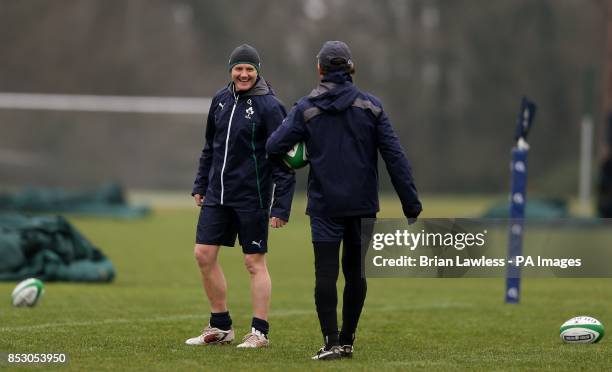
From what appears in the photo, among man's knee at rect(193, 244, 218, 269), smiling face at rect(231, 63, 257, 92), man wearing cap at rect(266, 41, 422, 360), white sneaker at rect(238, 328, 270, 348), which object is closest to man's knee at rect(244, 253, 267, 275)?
man's knee at rect(193, 244, 218, 269)

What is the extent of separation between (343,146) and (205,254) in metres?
1.46

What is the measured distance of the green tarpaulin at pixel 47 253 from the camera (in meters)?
13.6

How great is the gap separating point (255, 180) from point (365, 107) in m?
1.13

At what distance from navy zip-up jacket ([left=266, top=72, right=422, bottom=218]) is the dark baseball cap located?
Answer: 0.05 m

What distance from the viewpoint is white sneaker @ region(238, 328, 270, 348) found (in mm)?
8578

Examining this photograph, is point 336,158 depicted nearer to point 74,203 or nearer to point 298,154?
point 298,154

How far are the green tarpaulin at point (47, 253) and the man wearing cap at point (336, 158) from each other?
6.37 m

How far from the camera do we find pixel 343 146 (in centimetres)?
784

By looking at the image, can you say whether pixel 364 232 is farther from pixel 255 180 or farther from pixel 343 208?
pixel 255 180

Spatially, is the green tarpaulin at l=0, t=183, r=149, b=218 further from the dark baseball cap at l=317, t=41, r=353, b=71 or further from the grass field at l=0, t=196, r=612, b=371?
the dark baseball cap at l=317, t=41, r=353, b=71

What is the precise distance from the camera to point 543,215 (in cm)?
2716

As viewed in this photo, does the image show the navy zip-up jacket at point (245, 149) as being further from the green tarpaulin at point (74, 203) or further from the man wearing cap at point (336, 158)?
the green tarpaulin at point (74, 203)

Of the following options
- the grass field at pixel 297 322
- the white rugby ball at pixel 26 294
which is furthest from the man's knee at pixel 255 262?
the white rugby ball at pixel 26 294

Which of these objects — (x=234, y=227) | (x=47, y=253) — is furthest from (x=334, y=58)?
(x=47, y=253)
